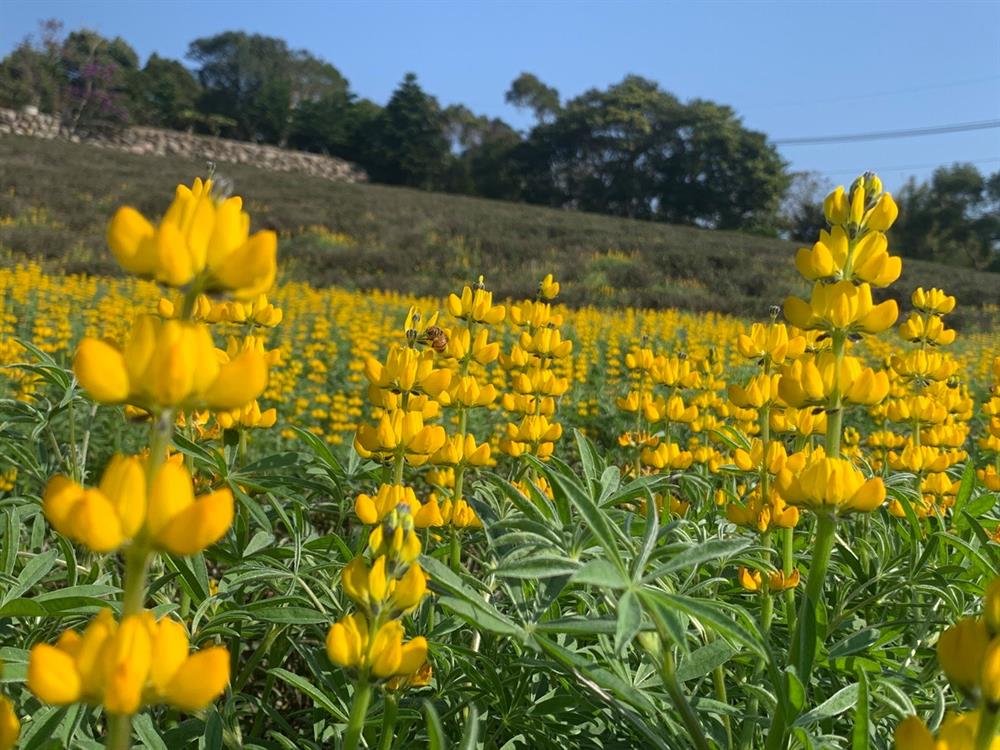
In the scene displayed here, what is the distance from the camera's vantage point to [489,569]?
1.03 metres

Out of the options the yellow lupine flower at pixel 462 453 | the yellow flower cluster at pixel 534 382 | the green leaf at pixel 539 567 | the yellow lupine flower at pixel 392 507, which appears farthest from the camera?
the yellow flower cluster at pixel 534 382

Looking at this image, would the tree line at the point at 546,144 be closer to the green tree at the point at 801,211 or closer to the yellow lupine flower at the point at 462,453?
the green tree at the point at 801,211

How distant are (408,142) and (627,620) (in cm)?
4256

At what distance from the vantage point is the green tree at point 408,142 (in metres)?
41.2

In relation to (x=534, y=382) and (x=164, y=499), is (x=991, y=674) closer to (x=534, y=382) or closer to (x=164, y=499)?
(x=164, y=499)

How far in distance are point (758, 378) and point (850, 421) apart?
469 cm

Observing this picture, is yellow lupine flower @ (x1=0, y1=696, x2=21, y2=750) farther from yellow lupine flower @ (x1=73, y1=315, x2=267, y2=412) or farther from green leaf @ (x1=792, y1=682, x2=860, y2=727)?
green leaf @ (x1=792, y1=682, x2=860, y2=727)

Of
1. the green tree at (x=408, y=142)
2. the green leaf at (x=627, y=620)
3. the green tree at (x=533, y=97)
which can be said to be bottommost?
the green leaf at (x=627, y=620)

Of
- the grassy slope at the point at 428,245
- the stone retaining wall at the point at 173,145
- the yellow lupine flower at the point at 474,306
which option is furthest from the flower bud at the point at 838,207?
the stone retaining wall at the point at 173,145

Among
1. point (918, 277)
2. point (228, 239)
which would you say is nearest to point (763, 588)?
point (228, 239)

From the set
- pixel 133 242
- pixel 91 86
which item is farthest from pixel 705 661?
pixel 91 86

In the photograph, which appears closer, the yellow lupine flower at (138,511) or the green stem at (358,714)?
the yellow lupine flower at (138,511)

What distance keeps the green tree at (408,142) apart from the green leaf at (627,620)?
41583 mm

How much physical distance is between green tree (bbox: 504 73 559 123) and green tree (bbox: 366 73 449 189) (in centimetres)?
1642
